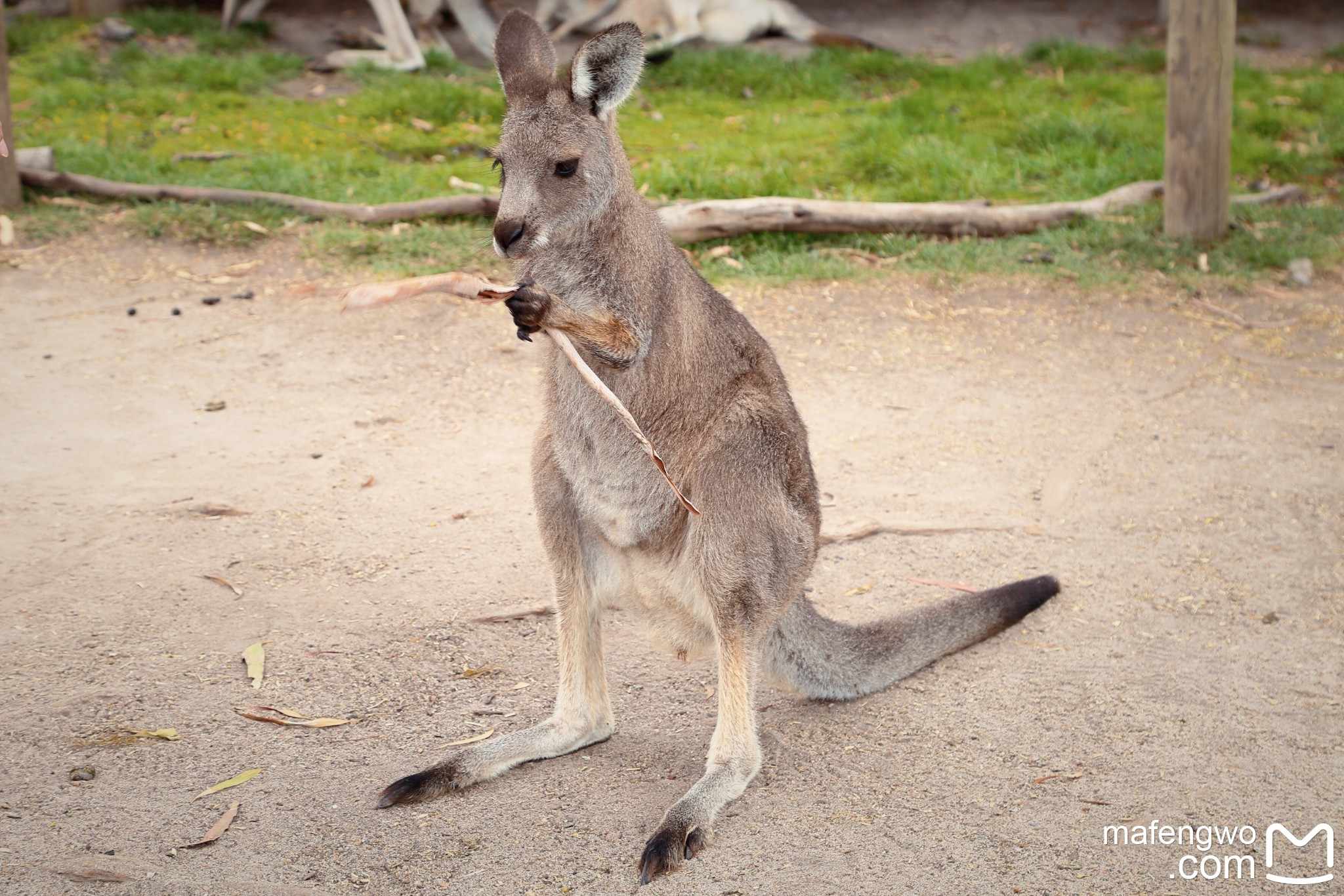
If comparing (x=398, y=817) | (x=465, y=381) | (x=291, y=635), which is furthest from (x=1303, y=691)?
(x=465, y=381)

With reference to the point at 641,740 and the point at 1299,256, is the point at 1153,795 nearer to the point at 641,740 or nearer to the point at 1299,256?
the point at 641,740

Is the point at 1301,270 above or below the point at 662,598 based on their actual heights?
below

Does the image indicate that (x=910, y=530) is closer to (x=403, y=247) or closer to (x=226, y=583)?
(x=226, y=583)

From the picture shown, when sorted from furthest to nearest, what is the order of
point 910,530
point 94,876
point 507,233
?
1. point 910,530
2. point 507,233
3. point 94,876

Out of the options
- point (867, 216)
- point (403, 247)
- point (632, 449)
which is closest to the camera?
point (632, 449)

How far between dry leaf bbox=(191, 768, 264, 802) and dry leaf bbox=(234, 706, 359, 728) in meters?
0.19

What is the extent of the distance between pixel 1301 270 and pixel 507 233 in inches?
193

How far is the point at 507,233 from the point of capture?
2381 millimetres

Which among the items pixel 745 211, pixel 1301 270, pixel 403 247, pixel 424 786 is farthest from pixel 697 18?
pixel 424 786

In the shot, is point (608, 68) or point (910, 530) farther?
point (910, 530)

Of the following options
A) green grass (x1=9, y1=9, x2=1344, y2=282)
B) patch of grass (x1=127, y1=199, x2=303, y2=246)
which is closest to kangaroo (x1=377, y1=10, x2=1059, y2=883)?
green grass (x1=9, y1=9, x2=1344, y2=282)

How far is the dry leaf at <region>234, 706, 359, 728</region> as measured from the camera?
2850mm

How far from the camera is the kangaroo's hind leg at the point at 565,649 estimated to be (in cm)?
272

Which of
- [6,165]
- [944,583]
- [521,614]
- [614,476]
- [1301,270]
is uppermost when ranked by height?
[6,165]
